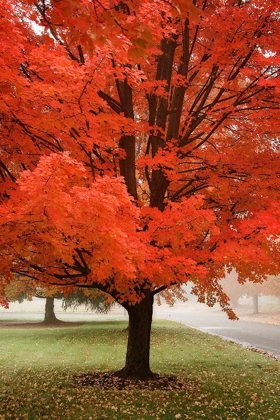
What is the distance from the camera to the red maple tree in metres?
4.52

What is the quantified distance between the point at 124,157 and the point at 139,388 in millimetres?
4820

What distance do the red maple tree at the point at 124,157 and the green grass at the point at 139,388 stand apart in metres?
1.59

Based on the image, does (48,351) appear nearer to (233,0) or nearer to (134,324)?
(134,324)

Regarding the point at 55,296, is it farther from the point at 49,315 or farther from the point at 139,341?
the point at 139,341

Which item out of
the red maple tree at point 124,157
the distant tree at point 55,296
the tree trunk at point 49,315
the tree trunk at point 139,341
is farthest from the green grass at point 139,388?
the tree trunk at point 49,315

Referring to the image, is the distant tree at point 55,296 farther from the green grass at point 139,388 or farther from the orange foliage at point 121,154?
the orange foliage at point 121,154

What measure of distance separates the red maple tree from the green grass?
5.20ft

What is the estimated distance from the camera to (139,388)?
23.7 ft

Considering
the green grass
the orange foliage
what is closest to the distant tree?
the green grass

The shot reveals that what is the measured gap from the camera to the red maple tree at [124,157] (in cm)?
452

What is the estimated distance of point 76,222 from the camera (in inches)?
195

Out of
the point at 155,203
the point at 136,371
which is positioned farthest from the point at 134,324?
the point at 155,203

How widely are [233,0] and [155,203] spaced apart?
4854 mm

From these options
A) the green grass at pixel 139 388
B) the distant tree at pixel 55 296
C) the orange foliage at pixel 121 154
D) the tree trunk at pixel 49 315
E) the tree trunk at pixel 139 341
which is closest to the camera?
the orange foliage at pixel 121 154
